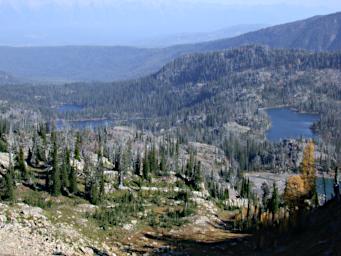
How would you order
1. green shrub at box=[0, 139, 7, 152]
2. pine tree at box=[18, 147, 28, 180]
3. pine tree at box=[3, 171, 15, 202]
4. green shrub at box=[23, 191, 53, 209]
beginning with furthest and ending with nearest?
green shrub at box=[0, 139, 7, 152]
pine tree at box=[18, 147, 28, 180]
green shrub at box=[23, 191, 53, 209]
pine tree at box=[3, 171, 15, 202]

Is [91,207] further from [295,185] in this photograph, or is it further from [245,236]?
[295,185]

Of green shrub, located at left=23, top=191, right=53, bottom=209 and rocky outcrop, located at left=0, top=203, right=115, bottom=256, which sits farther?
green shrub, located at left=23, top=191, right=53, bottom=209

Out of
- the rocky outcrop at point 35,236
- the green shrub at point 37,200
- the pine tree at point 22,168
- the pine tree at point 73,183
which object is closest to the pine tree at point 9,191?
the green shrub at point 37,200

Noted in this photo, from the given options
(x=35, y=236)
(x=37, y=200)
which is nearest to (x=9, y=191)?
(x=37, y=200)

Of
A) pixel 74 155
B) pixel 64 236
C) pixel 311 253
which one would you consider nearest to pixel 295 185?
pixel 311 253

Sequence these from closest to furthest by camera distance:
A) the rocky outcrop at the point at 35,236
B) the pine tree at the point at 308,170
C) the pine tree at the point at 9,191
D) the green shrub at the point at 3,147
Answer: the rocky outcrop at the point at 35,236 < the pine tree at the point at 9,191 < the pine tree at the point at 308,170 < the green shrub at the point at 3,147

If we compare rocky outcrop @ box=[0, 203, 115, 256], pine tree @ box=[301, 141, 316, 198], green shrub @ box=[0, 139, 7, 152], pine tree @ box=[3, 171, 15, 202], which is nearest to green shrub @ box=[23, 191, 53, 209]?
pine tree @ box=[3, 171, 15, 202]

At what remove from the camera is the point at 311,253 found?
223ft

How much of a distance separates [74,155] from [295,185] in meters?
68.4

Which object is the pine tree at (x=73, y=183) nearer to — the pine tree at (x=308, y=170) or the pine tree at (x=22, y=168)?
the pine tree at (x=22, y=168)

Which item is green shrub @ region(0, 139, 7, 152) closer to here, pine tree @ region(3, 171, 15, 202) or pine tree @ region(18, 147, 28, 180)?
pine tree @ region(18, 147, 28, 180)

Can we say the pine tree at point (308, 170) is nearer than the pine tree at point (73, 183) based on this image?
Yes

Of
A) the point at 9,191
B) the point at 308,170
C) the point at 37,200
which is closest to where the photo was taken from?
the point at 9,191

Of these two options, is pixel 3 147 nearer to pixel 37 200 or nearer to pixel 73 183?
pixel 73 183
